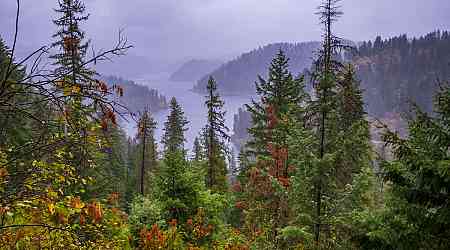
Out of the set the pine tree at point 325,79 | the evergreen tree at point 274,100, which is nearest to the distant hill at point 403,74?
the evergreen tree at point 274,100

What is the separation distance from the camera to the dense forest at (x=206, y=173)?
3789 millimetres

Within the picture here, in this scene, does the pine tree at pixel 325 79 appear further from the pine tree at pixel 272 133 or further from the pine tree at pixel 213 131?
the pine tree at pixel 213 131

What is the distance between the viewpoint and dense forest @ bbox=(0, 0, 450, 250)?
379cm

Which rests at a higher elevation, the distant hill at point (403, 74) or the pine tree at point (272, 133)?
the distant hill at point (403, 74)

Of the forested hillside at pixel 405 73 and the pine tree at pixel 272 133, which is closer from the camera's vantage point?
the pine tree at pixel 272 133

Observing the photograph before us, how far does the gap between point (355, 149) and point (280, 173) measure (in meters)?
5.96

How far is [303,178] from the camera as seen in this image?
12234 millimetres

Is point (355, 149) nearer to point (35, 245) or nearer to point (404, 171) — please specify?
point (404, 171)

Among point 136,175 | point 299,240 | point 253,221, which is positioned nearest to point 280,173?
point 253,221

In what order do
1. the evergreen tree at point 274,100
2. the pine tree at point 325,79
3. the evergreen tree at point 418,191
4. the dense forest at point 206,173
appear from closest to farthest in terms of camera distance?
the dense forest at point 206,173
the evergreen tree at point 418,191
the pine tree at point 325,79
the evergreen tree at point 274,100

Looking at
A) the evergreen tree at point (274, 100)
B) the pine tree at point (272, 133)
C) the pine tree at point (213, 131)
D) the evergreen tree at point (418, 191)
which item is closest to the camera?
the evergreen tree at point (418, 191)

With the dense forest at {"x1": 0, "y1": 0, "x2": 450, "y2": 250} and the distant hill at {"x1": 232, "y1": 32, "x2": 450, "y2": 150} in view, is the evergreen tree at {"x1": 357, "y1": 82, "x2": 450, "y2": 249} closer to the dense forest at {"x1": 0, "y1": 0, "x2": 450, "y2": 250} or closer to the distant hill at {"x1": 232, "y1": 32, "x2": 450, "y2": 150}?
the dense forest at {"x1": 0, "y1": 0, "x2": 450, "y2": 250}

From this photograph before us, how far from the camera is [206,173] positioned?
13.7 metres

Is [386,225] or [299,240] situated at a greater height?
[386,225]
